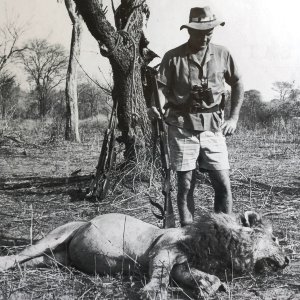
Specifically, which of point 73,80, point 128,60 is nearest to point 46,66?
point 73,80

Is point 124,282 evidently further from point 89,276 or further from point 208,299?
point 208,299

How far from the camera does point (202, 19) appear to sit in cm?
390

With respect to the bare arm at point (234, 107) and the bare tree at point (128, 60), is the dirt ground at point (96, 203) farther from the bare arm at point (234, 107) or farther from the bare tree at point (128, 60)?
the bare arm at point (234, 107)

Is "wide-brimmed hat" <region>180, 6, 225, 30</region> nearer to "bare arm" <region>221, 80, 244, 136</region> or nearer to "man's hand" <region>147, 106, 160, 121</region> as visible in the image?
"bare arm" <region>221, 80, 244, 136</region>

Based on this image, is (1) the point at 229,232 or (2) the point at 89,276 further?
(2) the point at 89,276

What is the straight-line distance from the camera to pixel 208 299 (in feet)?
9.12

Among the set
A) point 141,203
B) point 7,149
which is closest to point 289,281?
point 141,203

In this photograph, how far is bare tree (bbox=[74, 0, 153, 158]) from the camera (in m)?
6.13

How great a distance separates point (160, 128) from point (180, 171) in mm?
359

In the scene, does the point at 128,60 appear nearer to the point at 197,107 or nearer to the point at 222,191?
the point at 197,107

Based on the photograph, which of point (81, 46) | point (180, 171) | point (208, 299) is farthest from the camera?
point (81, 46)

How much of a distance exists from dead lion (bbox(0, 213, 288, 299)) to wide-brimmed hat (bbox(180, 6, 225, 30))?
1.41 m

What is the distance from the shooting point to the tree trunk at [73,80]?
45.4ft

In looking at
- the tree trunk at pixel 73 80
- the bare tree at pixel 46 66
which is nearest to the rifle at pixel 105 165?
the tree trunk at pixel 73 80
